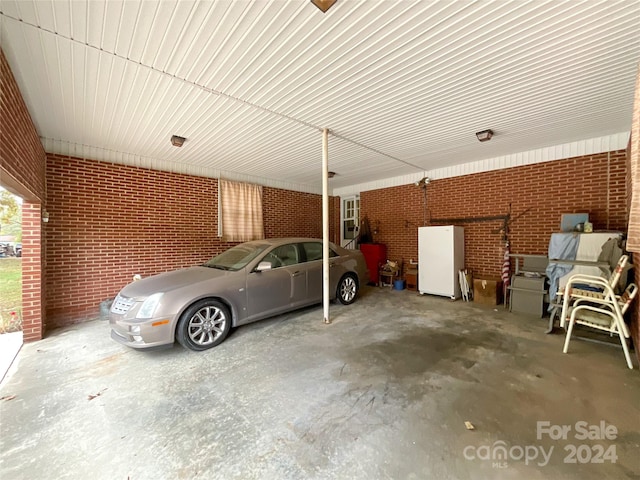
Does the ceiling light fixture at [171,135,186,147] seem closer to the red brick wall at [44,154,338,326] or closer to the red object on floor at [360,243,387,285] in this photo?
the red brick wall at [44,154,338,326]

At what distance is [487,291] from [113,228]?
719 cm

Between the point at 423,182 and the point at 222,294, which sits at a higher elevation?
the point at 423,182

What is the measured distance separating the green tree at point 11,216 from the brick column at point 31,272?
11 centimetres

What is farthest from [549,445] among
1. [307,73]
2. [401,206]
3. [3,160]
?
[401,206]

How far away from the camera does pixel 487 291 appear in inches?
198

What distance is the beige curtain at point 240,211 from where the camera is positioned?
595 centimetres

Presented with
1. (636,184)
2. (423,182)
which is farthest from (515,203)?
(636,184)

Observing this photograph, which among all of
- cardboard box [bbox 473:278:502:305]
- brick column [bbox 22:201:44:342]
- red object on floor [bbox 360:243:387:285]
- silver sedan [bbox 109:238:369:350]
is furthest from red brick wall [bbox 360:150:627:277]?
brick column [bbox 22:201:44:342]

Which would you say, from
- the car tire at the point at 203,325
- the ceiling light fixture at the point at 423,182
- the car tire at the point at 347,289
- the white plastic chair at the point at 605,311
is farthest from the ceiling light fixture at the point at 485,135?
the car tire at the point at 203,325

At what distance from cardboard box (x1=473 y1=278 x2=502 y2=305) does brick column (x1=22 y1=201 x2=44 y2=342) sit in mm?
7188

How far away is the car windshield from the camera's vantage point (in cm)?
378

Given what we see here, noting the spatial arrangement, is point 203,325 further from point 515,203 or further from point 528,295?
point 515,203

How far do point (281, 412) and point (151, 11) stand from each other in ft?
10.0

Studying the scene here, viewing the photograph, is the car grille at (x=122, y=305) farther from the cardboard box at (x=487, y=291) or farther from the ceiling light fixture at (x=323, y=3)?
the cardboard box at (x=487, y=291)
